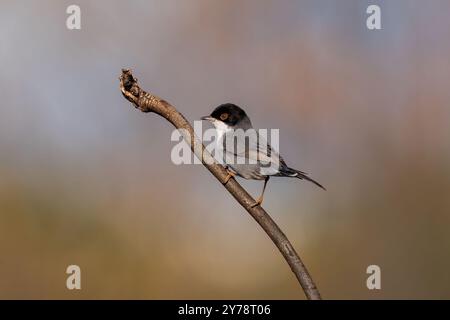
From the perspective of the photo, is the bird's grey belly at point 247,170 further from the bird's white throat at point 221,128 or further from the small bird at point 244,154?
the bird's white throat at point 221,128

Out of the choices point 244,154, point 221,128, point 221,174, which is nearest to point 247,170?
point 244,154

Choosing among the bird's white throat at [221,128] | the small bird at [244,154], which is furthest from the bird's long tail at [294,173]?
the bird's white throat at [221,128]

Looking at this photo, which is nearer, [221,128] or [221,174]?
[221,174]

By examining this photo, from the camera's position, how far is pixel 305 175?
118 inches

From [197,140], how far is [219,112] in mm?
1792

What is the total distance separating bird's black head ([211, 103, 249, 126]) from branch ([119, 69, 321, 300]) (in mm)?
1567

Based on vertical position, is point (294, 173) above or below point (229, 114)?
below

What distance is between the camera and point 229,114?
11.7 ft

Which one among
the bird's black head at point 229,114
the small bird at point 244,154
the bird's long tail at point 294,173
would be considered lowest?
the bird's long tail at point 294,173

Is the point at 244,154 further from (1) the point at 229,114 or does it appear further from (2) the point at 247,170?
(1) the point at 229,114

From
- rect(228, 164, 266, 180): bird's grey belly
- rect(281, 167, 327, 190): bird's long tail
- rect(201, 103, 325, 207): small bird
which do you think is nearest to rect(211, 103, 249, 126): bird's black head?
rect(201, 103, 325, 207): small bird

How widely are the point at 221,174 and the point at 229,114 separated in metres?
1.85

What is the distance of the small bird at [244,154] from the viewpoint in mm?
3229
